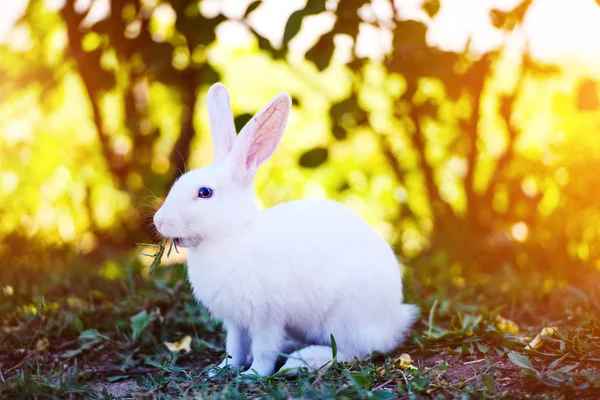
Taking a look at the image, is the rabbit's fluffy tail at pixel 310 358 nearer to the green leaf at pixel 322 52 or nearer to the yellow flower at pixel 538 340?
the yellow flower at pixel 538 340

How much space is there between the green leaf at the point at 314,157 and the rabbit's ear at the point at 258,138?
1.24 m

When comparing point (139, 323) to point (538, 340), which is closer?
point (538, 340)

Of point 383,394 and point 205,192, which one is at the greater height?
point 205,192

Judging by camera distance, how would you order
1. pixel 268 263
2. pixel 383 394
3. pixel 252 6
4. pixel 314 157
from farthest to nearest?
pixel 314 157, pixel 252 6, pixel 268 263, pixel 383 394

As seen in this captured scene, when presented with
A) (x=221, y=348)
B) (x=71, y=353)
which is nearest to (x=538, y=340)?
(x=221, y=348)

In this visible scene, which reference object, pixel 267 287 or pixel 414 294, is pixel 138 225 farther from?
pixel 267 287

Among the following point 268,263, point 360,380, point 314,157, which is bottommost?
point 360,380

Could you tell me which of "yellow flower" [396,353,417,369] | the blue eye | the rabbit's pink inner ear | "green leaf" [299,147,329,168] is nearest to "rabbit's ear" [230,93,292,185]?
the rabbit's pink inner ear

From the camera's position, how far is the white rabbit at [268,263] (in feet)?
9.16

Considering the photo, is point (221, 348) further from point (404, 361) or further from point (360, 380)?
point (360, 380)

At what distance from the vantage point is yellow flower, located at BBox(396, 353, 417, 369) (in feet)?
9.29

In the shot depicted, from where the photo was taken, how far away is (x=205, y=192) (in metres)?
2.80

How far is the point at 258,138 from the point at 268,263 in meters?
0.53

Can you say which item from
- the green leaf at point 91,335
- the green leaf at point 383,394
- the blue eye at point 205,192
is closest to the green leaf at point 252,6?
the blue eye at point 205,192
